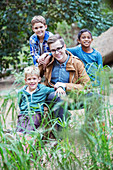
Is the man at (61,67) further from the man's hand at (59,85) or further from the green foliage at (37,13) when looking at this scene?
the green foliage at (37,13)

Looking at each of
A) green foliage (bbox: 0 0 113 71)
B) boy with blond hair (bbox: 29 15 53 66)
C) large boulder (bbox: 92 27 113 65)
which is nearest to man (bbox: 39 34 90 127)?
boy with blond hair (bbox: 29 15 53 66)

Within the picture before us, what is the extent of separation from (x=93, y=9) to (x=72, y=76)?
425cm

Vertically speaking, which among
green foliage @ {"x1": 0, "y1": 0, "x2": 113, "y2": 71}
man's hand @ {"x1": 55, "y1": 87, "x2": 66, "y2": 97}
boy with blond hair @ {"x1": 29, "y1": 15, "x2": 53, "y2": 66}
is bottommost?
man's hand @ {"x1": 55, "y1": 87, "x2": 66, "y2": 97}

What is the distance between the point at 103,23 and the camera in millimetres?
7395

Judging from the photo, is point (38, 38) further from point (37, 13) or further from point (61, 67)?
point (37, 13)

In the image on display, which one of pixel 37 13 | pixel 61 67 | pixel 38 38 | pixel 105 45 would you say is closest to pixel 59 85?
pixel 61 67

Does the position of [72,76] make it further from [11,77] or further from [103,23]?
[11,77]

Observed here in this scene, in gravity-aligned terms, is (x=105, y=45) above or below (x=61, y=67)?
above

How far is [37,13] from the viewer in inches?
261

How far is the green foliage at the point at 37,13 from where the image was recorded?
6.65 meters

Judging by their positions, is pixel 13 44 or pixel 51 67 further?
pixel 13 44

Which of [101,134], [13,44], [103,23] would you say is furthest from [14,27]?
[101,134]

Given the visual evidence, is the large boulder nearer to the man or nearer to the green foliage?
the green foliage

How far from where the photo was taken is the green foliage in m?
6.65
